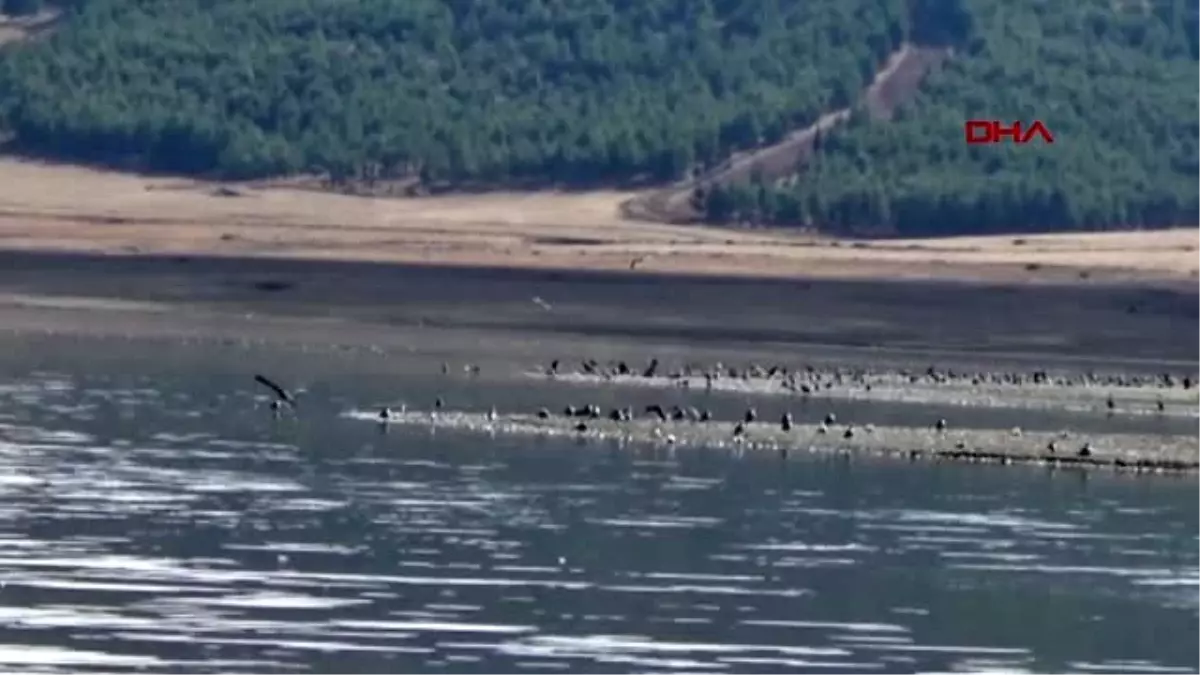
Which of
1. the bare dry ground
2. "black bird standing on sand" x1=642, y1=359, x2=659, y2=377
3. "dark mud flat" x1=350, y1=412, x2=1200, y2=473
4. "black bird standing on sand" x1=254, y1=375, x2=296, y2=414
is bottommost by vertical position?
"dark mud flat" x1=350, y1=412, x2=1200, y2=473

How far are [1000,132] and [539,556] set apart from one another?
59.6m

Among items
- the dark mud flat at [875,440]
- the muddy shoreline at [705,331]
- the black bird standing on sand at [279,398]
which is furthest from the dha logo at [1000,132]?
the black bird standing on sand at [279,398]

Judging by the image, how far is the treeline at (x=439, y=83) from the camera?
80.1 meters

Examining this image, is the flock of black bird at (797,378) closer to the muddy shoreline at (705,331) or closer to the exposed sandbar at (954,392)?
the exposed sandbar at (954,392)

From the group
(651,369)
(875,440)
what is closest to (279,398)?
(875,440)

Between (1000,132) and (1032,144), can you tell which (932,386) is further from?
(1000,132)

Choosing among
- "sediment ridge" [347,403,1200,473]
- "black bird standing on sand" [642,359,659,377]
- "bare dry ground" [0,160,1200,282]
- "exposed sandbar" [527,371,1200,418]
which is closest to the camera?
"sediment ridge" [347,403,1200,473]

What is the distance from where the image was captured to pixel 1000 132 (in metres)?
84.7

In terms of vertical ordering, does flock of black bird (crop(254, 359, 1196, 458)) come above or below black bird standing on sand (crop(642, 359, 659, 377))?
below

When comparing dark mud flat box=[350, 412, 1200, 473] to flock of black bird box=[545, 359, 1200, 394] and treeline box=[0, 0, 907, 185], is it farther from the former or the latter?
treeline box=[0, 0, 907, 185]

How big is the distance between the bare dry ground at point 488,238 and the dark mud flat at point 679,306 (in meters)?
2.11

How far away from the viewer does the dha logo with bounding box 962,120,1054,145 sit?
83688 millimetres

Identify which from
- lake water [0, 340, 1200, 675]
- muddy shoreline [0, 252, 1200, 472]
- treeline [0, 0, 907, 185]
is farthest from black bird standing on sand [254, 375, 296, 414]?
treeline [0, 0, 907, 185]

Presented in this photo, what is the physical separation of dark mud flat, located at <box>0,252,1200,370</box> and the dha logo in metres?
20.0
